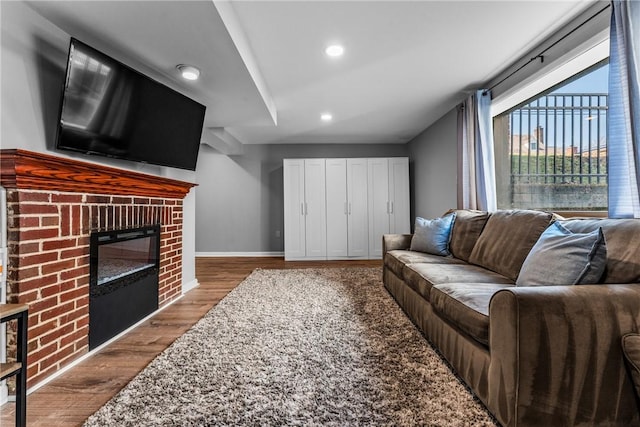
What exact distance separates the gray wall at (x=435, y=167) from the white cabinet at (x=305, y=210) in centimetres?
174

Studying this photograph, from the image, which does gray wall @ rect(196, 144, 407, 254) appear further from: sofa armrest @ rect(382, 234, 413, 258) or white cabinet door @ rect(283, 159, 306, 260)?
sofa armrest @ rect(382, 234, 413, 258)

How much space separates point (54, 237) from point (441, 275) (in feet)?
8.02

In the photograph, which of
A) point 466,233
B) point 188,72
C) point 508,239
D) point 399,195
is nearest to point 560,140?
point 466,233

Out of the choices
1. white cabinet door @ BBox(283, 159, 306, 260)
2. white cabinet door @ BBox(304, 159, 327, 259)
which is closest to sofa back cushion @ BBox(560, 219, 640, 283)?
white cabinet door @ BBox(304, 159, 327, 259)

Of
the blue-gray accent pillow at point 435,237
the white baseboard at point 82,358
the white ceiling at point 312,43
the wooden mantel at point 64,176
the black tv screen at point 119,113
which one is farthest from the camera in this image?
the blue-gray accent pillow at point 435,237

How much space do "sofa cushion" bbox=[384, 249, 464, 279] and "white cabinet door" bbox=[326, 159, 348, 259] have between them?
2302 millimetres

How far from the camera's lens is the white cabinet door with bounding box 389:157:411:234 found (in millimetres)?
5566

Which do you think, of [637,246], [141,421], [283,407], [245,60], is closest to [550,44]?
[637,246]

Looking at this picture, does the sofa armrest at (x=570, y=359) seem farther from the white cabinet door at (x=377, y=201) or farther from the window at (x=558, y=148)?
the white cabinet door at (x=377, y=201)

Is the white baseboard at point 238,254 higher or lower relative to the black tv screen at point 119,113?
lower

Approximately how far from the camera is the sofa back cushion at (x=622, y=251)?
1.33 metres

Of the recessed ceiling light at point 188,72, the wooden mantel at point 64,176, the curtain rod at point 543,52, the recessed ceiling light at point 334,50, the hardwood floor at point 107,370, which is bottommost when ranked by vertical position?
the hardwood floor at point 107,370

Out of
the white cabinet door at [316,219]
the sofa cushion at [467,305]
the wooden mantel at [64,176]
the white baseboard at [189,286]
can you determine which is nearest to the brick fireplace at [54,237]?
the wooden mantel at [64,176]

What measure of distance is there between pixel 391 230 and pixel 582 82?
3486 mm
